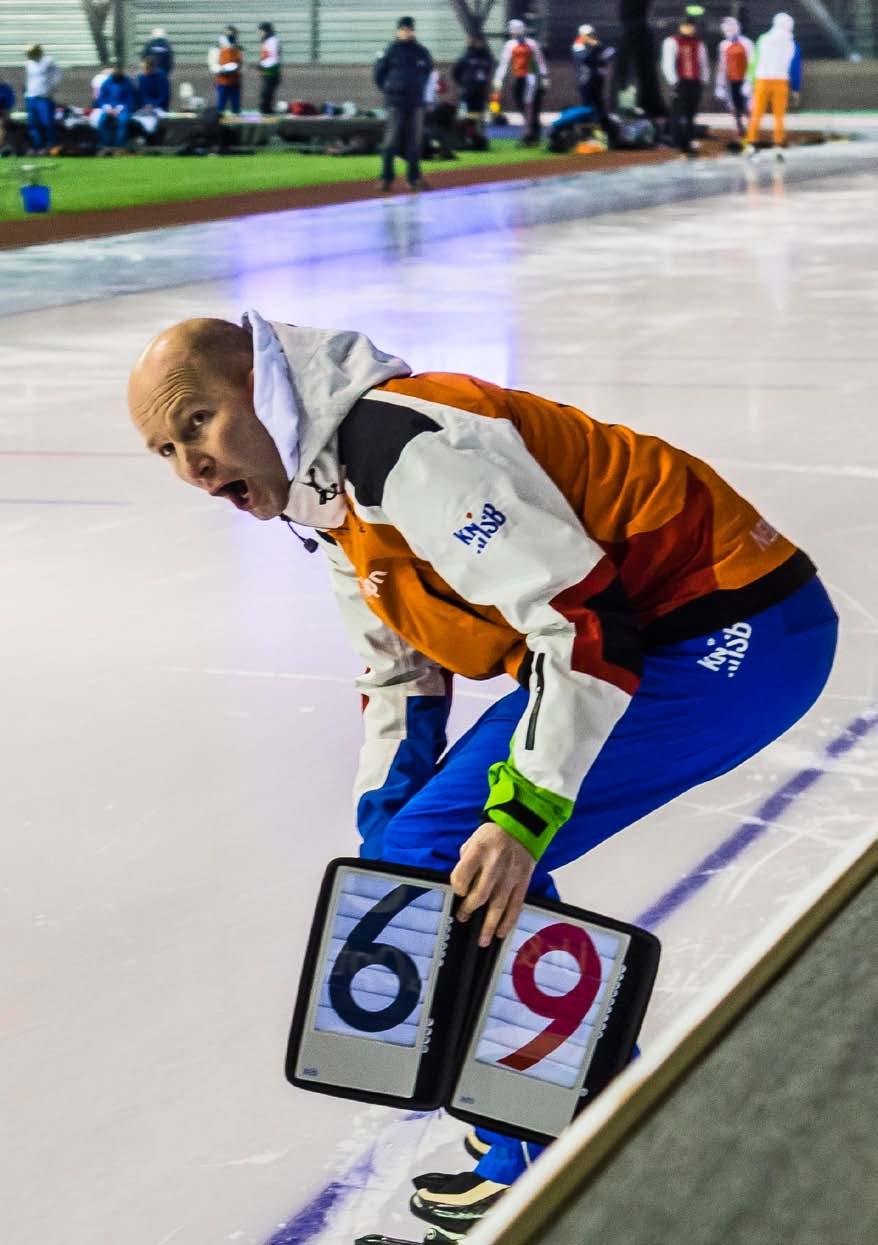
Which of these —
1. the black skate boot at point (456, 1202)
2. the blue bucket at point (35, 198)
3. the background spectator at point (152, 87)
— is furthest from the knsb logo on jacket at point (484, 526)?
the background spectator at point (152, 87)

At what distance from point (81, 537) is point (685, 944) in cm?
306

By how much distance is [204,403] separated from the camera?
1.96m

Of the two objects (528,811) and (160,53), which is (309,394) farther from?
(160,53)

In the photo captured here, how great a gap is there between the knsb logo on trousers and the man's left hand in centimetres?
41

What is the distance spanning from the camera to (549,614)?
1.84 m

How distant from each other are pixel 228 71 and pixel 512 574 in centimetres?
2867

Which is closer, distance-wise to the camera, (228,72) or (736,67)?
(736,67)

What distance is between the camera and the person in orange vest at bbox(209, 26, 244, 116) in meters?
28.8

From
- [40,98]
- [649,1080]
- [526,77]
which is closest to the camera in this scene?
[649,1080]

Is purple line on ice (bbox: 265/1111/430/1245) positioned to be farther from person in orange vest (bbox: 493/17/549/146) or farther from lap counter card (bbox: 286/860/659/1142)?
person in orange vest (bbox: 493/17/549/146)

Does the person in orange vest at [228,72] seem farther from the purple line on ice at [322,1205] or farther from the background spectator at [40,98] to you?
the purple line on ice at [322,1205]

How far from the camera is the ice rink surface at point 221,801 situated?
209 centimetres

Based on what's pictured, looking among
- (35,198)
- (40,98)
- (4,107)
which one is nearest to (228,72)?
(4,107)

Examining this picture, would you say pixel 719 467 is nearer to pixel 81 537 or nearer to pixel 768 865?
pixel 81 537
